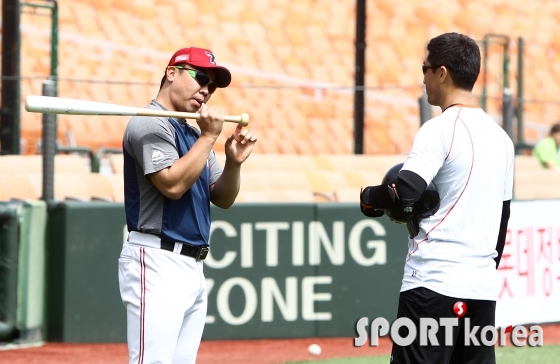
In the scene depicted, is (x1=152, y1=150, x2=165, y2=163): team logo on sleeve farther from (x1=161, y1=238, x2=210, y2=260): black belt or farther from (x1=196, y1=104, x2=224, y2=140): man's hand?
(x1=161, y1=238, x2=210, y2=260): black belt

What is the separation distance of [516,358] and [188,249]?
418 centimetres

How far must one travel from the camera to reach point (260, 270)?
827cm

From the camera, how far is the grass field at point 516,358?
7.23m

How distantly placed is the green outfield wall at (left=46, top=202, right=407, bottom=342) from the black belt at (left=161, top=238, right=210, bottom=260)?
3.95 metres

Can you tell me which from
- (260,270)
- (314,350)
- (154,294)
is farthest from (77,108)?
(260,270)

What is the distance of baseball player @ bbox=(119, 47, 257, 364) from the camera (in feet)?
12.4

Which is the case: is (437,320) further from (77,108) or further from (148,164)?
(77,108)

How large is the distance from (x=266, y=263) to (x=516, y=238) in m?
2.23

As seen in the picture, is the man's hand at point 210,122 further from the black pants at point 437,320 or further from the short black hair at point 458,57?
the black pants at point 437,320

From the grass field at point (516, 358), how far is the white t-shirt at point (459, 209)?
3.69 m

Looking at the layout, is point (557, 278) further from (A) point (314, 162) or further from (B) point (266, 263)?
(A) point (314, 162)

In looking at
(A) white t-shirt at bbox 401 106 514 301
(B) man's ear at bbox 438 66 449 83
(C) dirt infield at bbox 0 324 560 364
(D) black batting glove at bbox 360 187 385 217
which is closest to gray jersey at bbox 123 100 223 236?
(D) black batting glove at bbox 360 187 385 217

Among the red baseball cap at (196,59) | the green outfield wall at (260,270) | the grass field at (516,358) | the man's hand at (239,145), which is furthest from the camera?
the green outfield wall at (260,270)

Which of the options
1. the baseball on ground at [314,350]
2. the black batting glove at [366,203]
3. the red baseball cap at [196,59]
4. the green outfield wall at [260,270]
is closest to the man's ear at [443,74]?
the black batting glove at [366,203]
